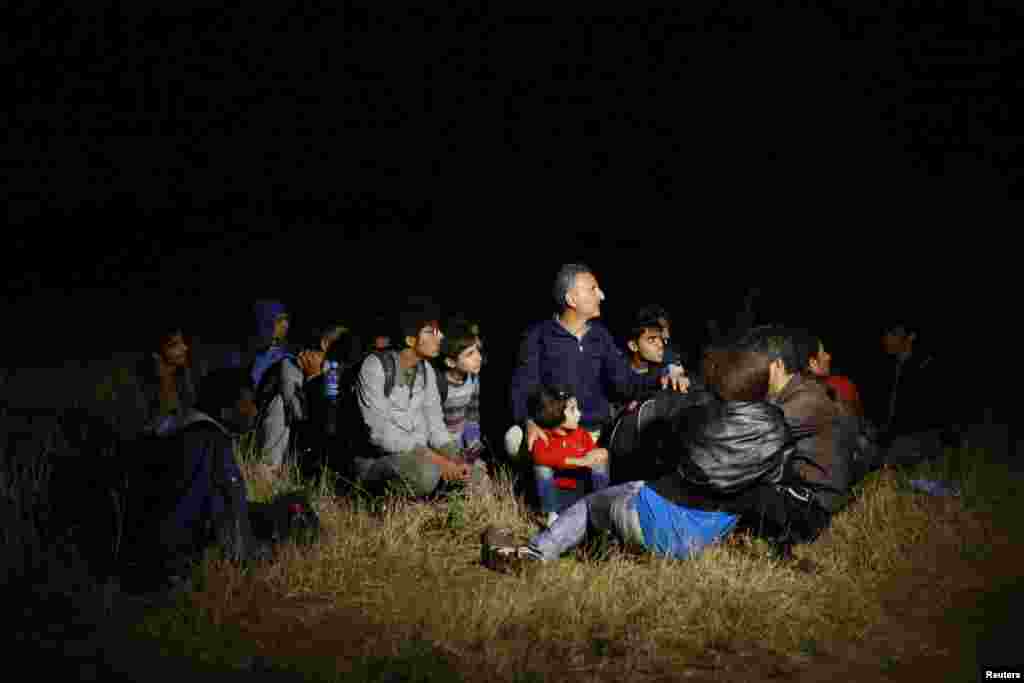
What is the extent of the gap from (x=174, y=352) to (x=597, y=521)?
10.6 feet

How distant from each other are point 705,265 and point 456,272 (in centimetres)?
464

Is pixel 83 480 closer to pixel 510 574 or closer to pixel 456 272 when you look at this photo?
pixel 510 574

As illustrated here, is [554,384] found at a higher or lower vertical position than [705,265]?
lower

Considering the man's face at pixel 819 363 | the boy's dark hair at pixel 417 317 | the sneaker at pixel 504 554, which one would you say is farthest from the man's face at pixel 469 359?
the man's face at pixel 819 363

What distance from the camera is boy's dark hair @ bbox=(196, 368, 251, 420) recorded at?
189 inches

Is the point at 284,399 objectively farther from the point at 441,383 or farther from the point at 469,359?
the point at 469,359

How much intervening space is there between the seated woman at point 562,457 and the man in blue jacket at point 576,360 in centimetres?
35

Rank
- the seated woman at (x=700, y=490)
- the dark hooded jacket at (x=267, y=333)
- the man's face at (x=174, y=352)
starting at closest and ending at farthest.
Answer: the seated woman at (x=700, y=490)
the man's face at (x=174, y=352)
the dark hooded jacket at (x=267, y=333)

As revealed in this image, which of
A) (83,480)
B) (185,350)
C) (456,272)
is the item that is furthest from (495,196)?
(83,480)

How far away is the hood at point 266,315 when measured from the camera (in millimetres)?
7914

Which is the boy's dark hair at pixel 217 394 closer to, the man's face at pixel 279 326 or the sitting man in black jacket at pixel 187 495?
the sitting man in black jacket at pixel 187 495

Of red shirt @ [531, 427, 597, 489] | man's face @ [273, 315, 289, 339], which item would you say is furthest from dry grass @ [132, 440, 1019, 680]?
man's face @ [273, 315, 289, 339]

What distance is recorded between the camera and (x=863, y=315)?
11.6 m

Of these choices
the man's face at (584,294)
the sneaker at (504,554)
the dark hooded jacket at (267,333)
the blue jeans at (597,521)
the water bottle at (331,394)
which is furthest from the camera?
the dark hooded jacket at (267,333)
